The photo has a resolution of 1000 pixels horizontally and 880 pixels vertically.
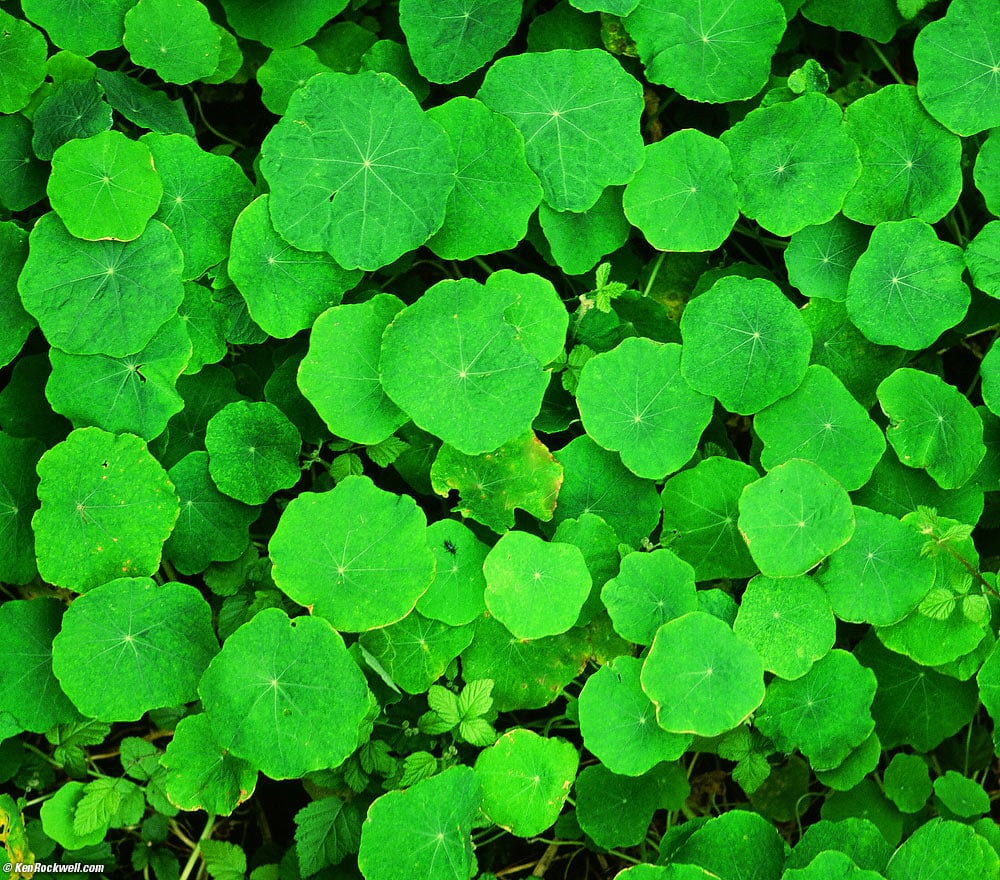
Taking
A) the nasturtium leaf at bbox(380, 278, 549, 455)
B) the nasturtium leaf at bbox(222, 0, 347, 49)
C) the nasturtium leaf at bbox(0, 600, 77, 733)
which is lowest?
the nasturtium leaf at bbox(0, 600, 77, 733)

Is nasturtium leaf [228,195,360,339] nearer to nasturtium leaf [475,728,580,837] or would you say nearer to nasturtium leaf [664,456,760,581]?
nasturtium leaf [664,456,760,581]

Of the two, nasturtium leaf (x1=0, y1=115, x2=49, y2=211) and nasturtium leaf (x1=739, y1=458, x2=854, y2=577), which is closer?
nasturtium leaf (x1=739, y1=458, x2=854, y2=577)

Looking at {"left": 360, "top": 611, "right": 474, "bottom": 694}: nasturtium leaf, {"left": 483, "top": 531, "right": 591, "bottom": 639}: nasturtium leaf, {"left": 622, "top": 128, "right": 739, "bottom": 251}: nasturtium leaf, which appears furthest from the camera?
{"left": 622, "top": 128, "right": 739, "bottom": 251}: nasturtium leaf

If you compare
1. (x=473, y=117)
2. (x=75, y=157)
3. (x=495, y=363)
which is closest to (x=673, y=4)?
(x=473, y=117)

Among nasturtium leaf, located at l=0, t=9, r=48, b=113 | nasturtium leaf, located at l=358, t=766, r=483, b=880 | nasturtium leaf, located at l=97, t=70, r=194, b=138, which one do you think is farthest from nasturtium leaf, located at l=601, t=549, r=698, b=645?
nasturtium leaf, located at l=0, t=9, r=48, b=113

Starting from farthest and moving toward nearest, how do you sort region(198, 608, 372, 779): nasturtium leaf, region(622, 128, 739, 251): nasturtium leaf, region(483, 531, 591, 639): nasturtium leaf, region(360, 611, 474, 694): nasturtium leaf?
region(622, 128, 739, 251): nasturtium leaf, region(360, 611, 474, 694): nasturtium leaf, region(483, 531, 591, 639): nasturtium leaf, region(198, 608, 372, 779): nasturtium leaf

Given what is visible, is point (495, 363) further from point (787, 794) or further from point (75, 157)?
point (787, 794)

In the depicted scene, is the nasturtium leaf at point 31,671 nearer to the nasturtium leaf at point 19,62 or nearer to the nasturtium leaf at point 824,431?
the nasturtium leaf at point 19,62

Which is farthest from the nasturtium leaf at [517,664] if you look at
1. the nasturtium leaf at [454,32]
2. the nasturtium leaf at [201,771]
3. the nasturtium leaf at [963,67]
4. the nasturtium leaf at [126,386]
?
the nasturtium leaf at [963,67]
